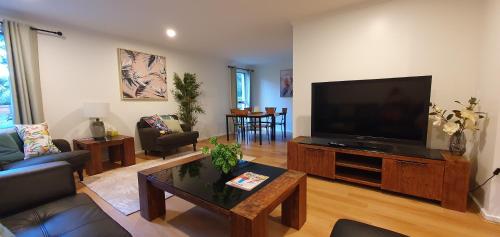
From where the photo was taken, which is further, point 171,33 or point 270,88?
Result: point 270,88

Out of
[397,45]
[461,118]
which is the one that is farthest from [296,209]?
[397,45]

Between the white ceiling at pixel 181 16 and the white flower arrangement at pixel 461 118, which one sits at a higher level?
the white ceiling at pixel 181 16

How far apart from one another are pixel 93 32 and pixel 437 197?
5359mm

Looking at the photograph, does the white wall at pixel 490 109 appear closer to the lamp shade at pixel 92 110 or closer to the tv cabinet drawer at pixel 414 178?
the tv cabinet drawer at pixel 414 178

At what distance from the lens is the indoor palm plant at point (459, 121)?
2010 mm

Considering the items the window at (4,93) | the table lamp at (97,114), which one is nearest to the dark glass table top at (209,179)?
the table lamp at (97,114)

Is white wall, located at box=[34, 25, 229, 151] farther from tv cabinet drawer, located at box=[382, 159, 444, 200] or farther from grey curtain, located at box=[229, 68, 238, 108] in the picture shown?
tv cabinet drawer, located at box=[382, 159, 444, 200]

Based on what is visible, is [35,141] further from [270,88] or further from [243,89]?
[270,88]

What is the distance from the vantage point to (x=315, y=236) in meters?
1.68

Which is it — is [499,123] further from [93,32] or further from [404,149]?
[93,32]

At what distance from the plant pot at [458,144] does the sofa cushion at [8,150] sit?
488 centimetres

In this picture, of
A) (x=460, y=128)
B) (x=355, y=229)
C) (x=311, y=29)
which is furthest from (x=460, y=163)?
(x=311, y=29)

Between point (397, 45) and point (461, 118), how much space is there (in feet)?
3.52

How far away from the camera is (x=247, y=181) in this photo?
1736 mm
